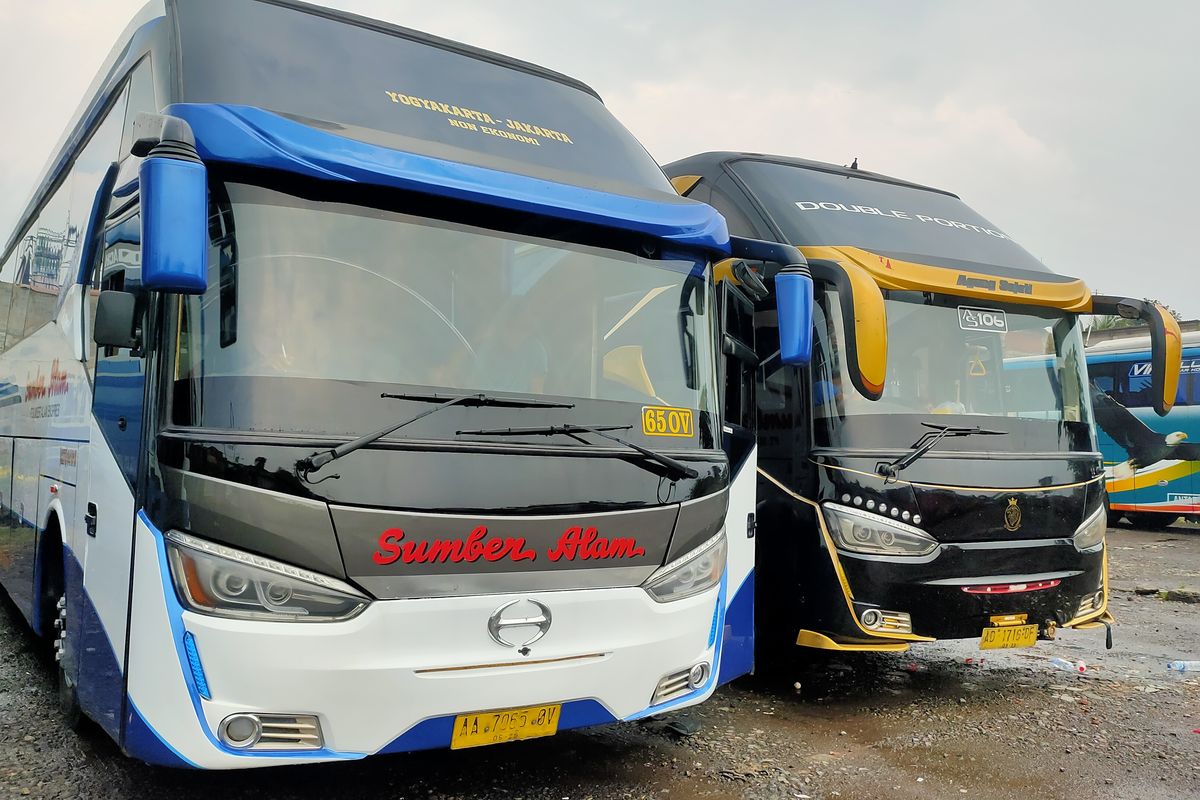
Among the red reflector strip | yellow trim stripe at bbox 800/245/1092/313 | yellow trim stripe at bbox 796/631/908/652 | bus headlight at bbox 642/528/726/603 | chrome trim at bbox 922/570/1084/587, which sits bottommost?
Result: yellow trim stripe at bbox 796/631/908/652

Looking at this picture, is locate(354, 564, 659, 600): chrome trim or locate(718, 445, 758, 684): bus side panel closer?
locate(354, 564, 659, 600): chrome trim

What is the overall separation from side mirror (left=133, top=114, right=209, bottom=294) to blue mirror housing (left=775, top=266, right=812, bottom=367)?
269 centimetres

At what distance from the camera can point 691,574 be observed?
417 centimetres

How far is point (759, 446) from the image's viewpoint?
243 inches

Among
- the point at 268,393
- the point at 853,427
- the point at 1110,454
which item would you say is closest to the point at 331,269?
the point at 268,393

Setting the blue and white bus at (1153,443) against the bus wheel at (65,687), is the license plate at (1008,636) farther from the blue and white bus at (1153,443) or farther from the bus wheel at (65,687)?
the blue and white bus at (1153,443)

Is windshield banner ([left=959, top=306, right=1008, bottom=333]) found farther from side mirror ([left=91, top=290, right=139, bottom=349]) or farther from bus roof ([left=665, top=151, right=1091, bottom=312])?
side mirror ([left=91, top=290, right=139, bottom=349])

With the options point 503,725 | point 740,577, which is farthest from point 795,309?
point 503,725

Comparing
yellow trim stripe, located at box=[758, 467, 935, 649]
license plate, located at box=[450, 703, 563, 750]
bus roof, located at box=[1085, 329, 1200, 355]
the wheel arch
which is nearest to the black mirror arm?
yellow trim stripe, located at box=[758, 467, 935, 649]

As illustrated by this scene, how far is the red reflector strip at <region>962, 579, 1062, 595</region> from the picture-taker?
18.5 ft

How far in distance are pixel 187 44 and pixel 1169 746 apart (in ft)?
18.8

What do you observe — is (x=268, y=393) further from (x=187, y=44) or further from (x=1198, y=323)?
(x=1198, y=323)

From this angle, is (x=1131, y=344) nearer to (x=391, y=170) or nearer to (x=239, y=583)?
(x=391, y=170)

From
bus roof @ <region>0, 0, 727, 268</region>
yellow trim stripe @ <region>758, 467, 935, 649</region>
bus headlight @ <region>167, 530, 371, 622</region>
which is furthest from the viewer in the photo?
yellow trim stripe @ <region>758, 467, 935, 649</region>
